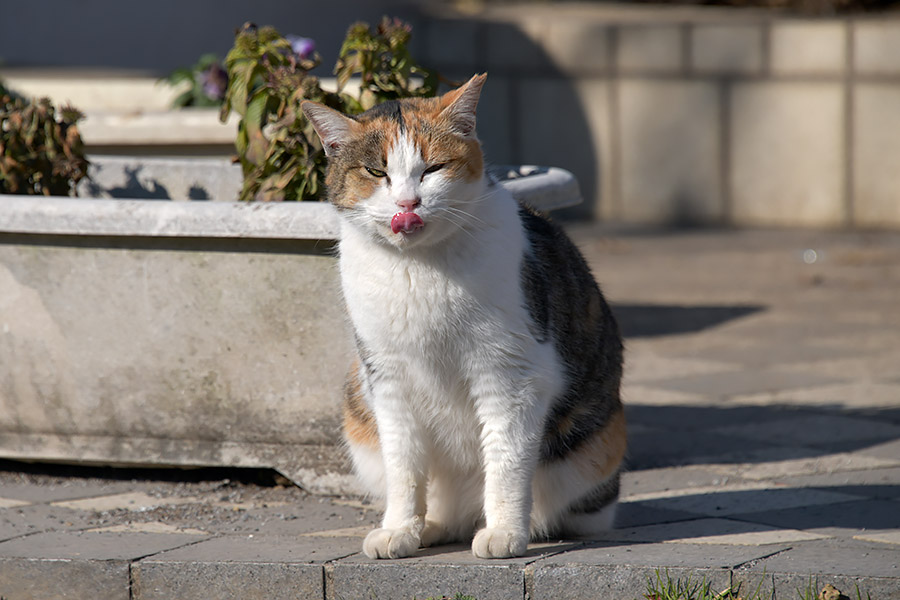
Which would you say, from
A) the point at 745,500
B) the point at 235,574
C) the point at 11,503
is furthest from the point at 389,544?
the point at 11,503

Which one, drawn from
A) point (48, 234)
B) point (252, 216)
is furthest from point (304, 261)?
point (48, 234)

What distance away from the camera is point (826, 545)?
3016 mm

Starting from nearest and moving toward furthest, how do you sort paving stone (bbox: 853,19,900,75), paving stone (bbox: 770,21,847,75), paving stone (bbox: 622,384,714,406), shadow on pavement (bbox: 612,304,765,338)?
paving stone (bbox: 622,384,714,406), shadow on pavement (bbox: 612,304,765,338), paving stone (bbox: 853,19,900,75), paving stone (bbox: 770,21,847,75)

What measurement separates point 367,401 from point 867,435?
2.03m

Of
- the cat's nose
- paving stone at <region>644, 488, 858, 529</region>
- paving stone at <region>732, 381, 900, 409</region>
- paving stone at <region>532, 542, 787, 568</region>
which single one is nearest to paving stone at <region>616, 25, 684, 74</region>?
paving stone at <region>732, 381, 900, 409</region>

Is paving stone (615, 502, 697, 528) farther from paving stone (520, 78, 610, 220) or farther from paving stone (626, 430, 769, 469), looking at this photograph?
paving stone (520, 78, 610, 220)

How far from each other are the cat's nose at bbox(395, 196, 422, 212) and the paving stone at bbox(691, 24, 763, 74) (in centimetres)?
→ 675

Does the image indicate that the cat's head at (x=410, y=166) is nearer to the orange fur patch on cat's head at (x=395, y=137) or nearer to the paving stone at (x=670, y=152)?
the orange fur patch on cat's head at (x=395, y=137)

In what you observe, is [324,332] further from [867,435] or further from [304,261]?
[867,435]

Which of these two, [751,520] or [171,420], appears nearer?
[751,520]

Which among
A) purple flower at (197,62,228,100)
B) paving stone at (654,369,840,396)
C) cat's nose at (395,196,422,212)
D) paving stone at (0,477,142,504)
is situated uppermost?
purple flower at (197,62,228,100)

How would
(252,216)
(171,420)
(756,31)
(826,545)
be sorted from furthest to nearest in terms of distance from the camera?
(756,31), (171,420), (252,216), (826,545)

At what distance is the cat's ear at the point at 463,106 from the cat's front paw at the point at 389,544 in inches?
41.0

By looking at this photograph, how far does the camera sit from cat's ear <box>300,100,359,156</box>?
2939mm
